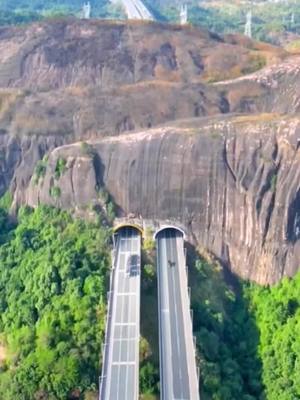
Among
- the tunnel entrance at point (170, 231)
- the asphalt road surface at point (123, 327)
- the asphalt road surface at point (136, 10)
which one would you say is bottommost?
the asphalt road surface at point (123, 327)

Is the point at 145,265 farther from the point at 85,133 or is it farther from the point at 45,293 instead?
the point at 85,133

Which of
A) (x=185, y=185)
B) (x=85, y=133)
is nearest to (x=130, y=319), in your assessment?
(x=185, y=185)

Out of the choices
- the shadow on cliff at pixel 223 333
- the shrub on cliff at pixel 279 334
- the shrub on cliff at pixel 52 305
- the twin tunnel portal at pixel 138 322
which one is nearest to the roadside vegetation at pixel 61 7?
the shrub on cliff at pixel 52 305

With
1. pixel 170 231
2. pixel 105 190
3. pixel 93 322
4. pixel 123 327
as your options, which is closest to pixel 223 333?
pixel 123 327

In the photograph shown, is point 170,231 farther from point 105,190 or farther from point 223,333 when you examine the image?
point 223,333

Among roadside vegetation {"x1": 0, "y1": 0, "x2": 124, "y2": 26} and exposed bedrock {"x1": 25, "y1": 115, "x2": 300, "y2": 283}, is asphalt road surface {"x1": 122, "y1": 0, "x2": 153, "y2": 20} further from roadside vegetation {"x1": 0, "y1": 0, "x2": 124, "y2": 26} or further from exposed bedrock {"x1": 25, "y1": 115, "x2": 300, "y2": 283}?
exposed bedrock {"x1": 25, "y1": 115, "x2": 300, "y2": 283}

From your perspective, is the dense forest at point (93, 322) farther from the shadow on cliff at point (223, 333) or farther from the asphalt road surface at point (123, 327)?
the asphalt road surface at point (123, 327)

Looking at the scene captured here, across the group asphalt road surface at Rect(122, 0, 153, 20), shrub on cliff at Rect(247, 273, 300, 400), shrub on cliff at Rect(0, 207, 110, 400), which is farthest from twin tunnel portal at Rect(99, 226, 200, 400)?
asphalt road surface at Rect(122, 0, 153, 20)
